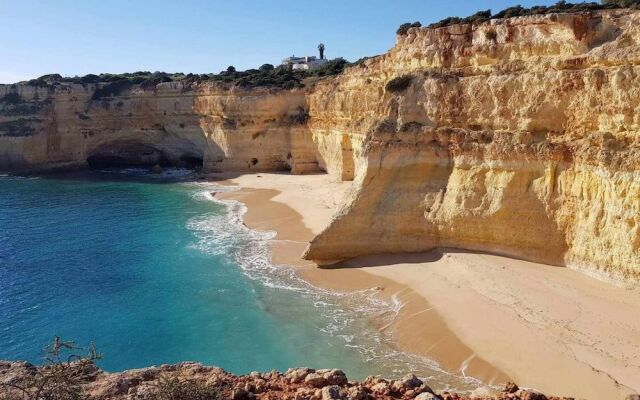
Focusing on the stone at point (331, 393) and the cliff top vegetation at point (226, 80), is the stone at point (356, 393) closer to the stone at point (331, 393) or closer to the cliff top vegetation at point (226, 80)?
the stone at point (331, 393)

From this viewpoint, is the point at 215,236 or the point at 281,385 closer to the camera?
the point at 281,385

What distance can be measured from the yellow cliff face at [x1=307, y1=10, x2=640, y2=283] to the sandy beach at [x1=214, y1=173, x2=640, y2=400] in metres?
0.92

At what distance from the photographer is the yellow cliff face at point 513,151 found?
16938 mm

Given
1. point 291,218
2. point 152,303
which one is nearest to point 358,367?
point 152,303

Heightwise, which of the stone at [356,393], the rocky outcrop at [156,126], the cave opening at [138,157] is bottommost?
the stone at [356,393]

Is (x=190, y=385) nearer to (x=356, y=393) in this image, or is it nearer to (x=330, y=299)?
(x=356, y=393)

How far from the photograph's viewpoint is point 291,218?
30.0m

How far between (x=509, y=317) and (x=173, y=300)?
11110 millimetres

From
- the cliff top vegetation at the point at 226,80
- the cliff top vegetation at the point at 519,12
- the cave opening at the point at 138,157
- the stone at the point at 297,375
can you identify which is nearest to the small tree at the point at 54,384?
the stone at the point at 297,375

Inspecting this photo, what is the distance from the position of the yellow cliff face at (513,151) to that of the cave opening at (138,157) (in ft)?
105

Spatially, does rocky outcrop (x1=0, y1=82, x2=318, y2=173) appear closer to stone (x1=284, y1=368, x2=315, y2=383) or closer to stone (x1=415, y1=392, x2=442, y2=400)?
stone (x1=284, y1=368, x2=315, y2=383)

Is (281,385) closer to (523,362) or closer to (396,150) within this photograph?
(523,362)

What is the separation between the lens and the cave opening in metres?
51.5

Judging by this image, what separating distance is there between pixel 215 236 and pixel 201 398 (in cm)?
2033
